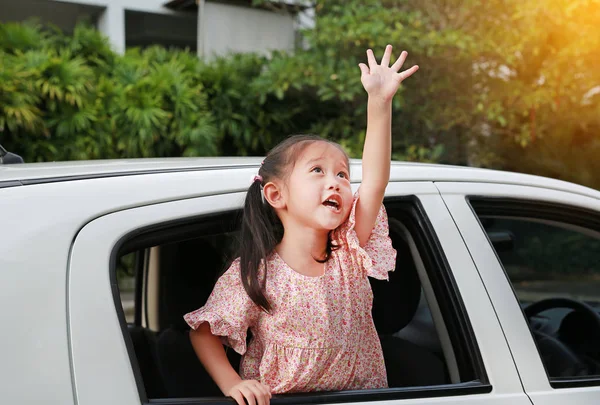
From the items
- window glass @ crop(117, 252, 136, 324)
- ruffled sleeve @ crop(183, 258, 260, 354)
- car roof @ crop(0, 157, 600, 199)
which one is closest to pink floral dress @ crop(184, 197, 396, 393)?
ruffled sleeve @ crop(183, 258, 260, 354)

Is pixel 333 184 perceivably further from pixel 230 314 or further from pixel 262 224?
pixel 230 314

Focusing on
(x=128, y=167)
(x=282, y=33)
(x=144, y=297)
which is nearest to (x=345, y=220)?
(x=128, y=167)

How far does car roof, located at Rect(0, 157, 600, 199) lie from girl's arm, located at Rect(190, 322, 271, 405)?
1.19 ft

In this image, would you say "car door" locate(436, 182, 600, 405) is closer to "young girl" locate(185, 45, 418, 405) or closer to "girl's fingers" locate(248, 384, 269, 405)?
"young girl" locate(185, 45, 418, 405)

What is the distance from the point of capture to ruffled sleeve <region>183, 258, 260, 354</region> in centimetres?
161

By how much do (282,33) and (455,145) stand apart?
2543 millimetres

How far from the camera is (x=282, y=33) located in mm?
8688

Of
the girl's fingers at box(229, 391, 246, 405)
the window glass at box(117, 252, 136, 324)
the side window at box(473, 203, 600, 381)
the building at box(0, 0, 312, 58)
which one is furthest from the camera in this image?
the building at box(0, 0, 312, 58)

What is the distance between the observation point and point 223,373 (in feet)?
5.21

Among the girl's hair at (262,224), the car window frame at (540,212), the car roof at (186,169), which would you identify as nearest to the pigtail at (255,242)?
the girl's hair at (262,224)

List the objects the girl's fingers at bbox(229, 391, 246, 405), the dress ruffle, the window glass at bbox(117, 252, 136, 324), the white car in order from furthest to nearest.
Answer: the window glass at bbox(117, 252, 136, 324) → the dress ruffle → the girl's fingers at bbox(229, 391, 246, 405) → the white car

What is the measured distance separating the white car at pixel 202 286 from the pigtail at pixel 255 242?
0.10 feet

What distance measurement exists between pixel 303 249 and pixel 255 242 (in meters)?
0.11

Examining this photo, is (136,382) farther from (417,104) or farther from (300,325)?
(417,104)
